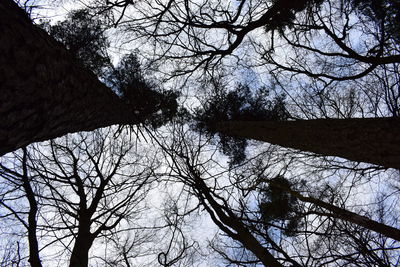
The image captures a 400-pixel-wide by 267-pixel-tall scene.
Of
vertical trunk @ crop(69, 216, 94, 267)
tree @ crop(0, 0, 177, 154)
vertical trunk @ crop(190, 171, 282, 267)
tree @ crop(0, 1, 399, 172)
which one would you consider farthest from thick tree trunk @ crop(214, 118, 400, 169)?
vertical trunk @ crop(69, 216, 94, 267)

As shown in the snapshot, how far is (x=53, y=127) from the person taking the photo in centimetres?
196

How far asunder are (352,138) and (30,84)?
335 cm

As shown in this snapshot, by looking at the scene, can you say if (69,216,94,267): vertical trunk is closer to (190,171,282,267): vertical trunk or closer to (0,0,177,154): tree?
(0,0,177,154): tree

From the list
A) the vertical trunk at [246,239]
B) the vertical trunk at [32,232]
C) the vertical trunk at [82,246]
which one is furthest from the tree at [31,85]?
the vertical trunk at [82,246]

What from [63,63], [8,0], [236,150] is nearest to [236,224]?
[63,63]

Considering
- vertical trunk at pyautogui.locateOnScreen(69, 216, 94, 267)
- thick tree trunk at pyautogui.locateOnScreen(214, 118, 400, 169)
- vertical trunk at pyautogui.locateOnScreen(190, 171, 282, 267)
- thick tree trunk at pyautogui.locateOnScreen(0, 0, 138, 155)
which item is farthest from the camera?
vertical trunk at pyautogui.locateOnScreen(69, 216, 94, 267)

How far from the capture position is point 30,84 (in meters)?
1.37

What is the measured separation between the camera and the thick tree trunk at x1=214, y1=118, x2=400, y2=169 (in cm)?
220

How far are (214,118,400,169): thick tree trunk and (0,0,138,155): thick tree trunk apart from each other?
10.9 ft

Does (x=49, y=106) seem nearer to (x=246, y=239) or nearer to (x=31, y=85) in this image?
(x=31, y=85)

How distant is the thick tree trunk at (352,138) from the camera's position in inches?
86.6

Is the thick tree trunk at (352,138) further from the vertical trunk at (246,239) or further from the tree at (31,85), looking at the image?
the tree at (31,85)

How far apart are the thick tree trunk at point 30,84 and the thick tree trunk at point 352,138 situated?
3328 millimetres

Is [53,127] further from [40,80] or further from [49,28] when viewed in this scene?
[49,28]
